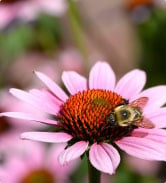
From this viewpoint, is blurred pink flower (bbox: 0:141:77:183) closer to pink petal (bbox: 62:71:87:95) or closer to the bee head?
pink petal (bbox: 62:71:87:95)

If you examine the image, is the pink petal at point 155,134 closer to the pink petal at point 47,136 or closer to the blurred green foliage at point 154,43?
the pink petal at point 47,136

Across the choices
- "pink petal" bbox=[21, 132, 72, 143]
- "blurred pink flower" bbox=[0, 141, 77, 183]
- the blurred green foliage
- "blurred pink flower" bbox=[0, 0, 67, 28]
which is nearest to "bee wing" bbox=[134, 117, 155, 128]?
"pink petal" bbox=[21, 132, 72, 143]

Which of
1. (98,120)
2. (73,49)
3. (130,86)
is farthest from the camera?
(73,49)

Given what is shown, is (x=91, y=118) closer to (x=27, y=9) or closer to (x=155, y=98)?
(x=155, y=98)

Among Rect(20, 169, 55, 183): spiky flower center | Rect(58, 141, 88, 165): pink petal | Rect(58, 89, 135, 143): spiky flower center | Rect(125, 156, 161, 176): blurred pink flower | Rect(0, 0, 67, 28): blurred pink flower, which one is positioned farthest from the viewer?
Rect(125, 156, 161, 176): blurred pink flower

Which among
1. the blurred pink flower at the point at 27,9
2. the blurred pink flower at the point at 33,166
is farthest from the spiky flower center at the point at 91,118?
the blurred pink flower at the point at 27,9

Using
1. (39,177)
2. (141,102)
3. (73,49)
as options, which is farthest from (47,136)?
(73,49)
